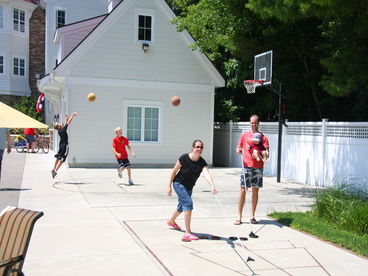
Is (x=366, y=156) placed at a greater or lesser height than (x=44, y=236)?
greater

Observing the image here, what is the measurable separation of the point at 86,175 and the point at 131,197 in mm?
4576

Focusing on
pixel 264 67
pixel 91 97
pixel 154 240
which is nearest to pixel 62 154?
pixel 91 97

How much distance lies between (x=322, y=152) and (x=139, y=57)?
27.3 feet

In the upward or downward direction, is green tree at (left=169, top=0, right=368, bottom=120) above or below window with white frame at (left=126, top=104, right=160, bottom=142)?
above

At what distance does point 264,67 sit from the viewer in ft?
45.7

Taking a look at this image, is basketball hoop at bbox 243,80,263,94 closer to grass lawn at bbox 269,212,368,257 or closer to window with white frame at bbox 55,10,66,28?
grass lawn at bbox 269,212,368,257

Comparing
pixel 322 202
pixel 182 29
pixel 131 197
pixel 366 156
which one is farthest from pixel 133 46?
pixel 322 202

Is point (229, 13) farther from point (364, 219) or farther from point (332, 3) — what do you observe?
point (364, 219)

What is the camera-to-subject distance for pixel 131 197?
10102mm

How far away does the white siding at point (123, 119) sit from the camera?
650 inches

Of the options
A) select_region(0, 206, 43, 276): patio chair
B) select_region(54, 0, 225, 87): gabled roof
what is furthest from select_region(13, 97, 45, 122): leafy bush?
select_region(0, 206, 43, 276): patio chair

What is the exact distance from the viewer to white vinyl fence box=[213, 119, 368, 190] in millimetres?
10898

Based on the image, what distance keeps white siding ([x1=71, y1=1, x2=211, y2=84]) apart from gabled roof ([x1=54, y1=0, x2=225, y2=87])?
0.19 m

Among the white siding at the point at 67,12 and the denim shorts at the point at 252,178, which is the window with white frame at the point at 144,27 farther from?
the white siding at the point at 67,12
